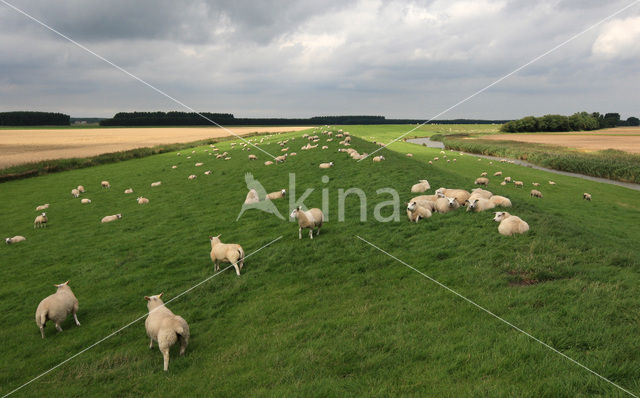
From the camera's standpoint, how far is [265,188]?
2505 centimetres

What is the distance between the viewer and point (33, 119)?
13075 centimetres

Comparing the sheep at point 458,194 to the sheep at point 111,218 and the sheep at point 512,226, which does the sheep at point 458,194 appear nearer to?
the sheep at point 512,226

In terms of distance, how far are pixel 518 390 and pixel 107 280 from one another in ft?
43.5

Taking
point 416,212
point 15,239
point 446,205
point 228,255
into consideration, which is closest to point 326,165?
point 446,205

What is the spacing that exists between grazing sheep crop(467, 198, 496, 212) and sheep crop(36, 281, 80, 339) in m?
15.7

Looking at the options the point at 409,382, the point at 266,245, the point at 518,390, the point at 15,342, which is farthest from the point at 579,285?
the point at 15,342

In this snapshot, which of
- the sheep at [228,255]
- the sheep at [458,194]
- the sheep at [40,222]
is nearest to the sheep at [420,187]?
the sheep at [458,194]

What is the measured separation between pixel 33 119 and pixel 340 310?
573ft

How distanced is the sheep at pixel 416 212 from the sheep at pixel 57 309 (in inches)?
505

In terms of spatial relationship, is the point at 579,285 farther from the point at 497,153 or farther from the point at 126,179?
the point at 497,153

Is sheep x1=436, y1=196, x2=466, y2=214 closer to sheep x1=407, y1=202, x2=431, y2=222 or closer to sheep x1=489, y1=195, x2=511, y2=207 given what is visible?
sheep x1=407, y1=202, x2=431, y2=222

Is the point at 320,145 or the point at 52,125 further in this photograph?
the point at 52,125

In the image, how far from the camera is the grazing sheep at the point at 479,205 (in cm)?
1489

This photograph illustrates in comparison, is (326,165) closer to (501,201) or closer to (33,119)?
(501,201)
